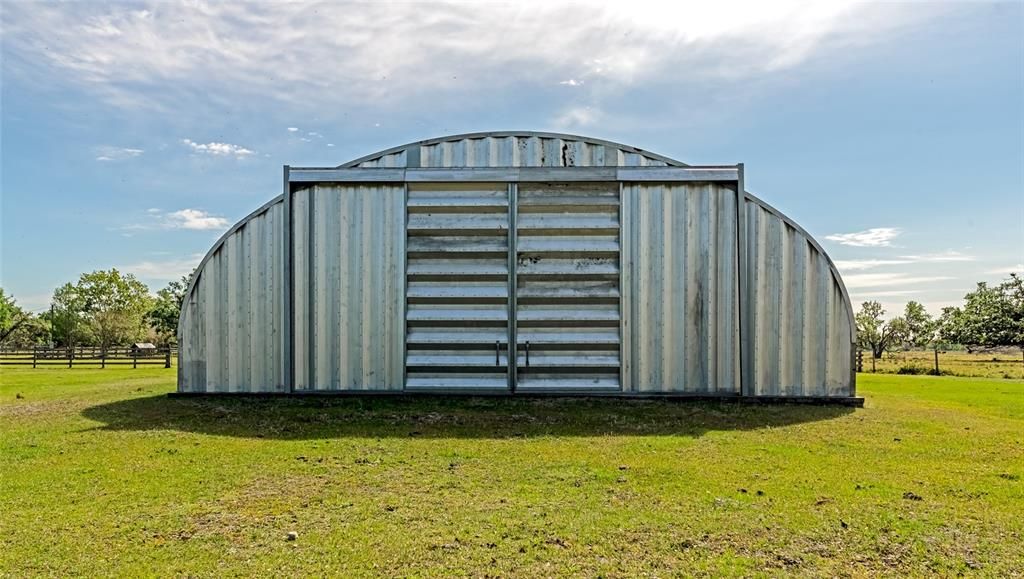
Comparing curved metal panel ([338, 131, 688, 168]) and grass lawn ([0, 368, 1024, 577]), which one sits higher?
curved metal panel ([338, 131, 688, 168])

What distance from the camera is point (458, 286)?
13992 millimetres

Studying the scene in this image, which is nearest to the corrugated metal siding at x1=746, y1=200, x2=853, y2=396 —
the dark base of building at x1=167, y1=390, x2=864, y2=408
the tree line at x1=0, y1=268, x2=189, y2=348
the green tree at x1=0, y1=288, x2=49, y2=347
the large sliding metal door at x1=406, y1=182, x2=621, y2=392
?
the dark base of building at x1=167, y1=390, x2=864, y2=408

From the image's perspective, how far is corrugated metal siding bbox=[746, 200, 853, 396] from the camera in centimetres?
1348

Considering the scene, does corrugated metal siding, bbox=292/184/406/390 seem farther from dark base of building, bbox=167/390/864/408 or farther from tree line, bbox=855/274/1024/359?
tree line, bbox=855/274/1024/359

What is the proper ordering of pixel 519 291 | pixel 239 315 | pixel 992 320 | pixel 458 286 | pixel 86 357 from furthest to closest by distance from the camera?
pixel 992 320 → pixel 86 357 → pixel 239 315 → pixel 458 286 → pixel 519 291

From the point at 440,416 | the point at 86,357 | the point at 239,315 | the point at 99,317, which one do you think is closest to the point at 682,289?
the point at 440,416

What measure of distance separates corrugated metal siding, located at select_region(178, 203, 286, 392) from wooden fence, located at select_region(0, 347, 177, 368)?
68.4 feet

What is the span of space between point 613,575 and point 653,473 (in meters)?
2.91

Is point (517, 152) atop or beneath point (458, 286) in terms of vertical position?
atop

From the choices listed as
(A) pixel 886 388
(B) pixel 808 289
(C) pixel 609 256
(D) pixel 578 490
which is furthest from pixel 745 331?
(D) pixel 578 490

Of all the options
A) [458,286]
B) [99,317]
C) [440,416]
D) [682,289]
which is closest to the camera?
[440,416]

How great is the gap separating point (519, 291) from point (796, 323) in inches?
231

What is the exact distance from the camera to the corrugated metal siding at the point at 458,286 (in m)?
13.8

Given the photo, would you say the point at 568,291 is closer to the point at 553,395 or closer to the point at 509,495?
the point at 553,395
